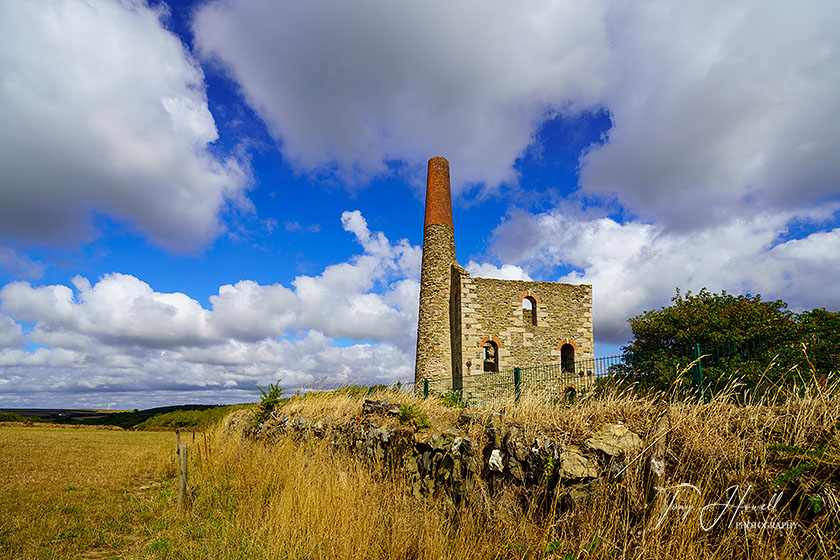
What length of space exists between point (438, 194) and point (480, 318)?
687 cm

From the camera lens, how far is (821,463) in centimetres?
368

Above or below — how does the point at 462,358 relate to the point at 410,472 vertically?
above

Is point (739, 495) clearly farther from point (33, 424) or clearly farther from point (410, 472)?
point (33, 424)

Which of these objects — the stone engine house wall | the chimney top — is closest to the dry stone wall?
the stone engine house wall

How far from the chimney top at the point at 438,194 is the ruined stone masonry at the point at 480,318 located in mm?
51

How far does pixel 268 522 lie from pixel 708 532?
491cm

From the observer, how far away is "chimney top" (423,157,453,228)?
2173 cm

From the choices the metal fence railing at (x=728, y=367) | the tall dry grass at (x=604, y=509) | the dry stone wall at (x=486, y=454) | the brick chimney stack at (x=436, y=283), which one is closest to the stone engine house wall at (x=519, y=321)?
the brick chimney stack at (x=436, y=283)

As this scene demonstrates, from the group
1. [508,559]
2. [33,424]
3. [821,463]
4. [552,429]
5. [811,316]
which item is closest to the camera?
[821,463]

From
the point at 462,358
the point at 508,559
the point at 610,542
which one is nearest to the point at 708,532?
the point at 610,542

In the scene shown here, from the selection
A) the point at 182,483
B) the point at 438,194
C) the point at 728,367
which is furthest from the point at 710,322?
the point at 182,483

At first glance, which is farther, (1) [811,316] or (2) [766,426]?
(1) [811,316]

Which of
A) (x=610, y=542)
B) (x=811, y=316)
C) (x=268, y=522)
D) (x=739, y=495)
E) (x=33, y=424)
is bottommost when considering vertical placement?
(x=33, y=424)

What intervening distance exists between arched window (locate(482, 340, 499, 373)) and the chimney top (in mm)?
6429
